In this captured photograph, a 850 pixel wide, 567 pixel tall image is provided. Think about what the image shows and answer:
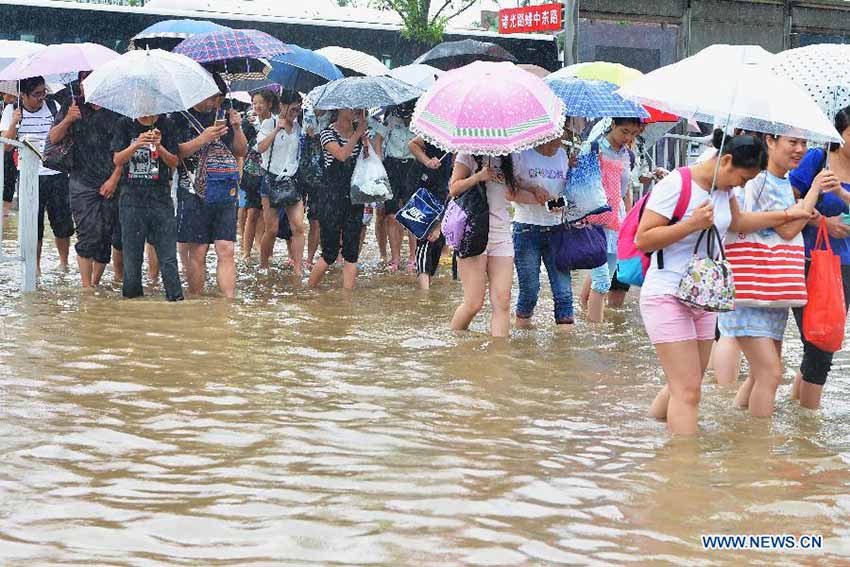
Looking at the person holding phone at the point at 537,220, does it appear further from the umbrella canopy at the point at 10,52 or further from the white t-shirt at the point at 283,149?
the umbrella canopy at the point at 10,52

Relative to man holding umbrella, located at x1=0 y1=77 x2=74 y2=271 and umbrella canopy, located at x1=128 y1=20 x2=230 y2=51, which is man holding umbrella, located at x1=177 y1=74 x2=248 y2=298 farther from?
umbrella canopy, located at x1=128 y1=20 x2=230 y2=51

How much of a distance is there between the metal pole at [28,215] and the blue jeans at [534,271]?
435 cm

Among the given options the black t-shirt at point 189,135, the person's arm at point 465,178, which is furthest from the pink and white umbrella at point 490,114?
the black t-shirt at point 189,135

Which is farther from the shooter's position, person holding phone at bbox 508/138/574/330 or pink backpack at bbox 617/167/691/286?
person holding phone at bbox 508/138/574/330

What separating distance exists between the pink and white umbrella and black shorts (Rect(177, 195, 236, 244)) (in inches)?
107

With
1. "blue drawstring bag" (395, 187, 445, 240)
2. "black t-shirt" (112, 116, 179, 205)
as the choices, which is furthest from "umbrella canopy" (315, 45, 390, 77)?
"blue drawstring bag" (395, 187, 445, 240)

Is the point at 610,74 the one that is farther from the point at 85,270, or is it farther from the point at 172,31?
the point at 85,270

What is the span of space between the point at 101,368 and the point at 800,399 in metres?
4.01

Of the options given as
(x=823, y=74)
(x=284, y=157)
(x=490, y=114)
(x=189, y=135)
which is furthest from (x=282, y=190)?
(x=823, y=74)

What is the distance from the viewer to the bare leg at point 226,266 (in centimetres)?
1102

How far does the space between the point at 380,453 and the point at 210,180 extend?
207 inches

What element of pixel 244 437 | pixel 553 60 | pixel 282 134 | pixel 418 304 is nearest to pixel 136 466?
pixel 244 437

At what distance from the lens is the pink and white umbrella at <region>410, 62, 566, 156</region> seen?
8375mm

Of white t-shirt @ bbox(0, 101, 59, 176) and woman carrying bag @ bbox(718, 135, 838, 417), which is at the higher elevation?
white t-shirt @ bbox(0, 101, 59, 176)
